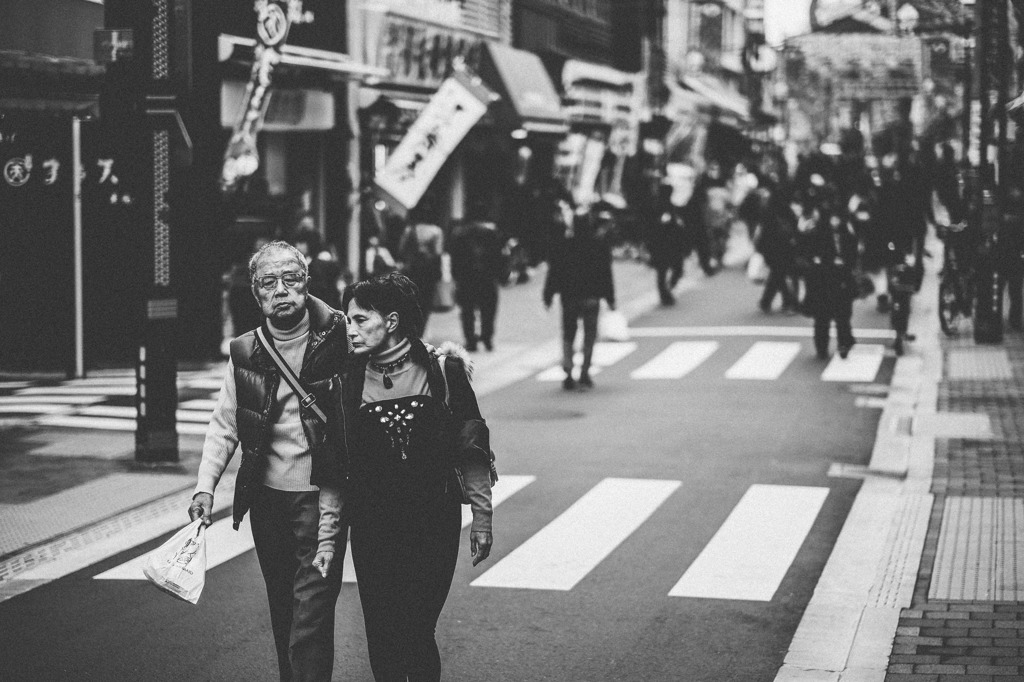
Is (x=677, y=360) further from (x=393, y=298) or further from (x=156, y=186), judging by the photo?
(x=393, y=298)

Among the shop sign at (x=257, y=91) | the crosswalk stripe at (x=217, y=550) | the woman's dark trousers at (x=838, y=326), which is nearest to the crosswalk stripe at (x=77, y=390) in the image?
the shop sign at (x=257, y=91)

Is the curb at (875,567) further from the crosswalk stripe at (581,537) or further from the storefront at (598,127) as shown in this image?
the storefront at (598,127)

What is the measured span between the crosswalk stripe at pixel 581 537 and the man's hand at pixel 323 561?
9.58 ft

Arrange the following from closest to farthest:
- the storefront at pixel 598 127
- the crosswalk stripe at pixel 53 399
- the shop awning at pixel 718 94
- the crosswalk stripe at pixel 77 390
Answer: the crosswalk stripe at pixel 53 399, the crosswalk stripe at pixel 77 390, the storefront at pixel 598 127, the shop awning at pixel 718 94

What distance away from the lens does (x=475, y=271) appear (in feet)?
60.2

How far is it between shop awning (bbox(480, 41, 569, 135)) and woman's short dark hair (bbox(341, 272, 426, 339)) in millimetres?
25129

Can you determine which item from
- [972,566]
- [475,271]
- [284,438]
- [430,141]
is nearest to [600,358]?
[475,271]

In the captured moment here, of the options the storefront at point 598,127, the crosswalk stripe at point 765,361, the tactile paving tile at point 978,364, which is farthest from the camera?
the storefront at point 598,127

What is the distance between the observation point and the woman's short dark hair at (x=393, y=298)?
17.1ft

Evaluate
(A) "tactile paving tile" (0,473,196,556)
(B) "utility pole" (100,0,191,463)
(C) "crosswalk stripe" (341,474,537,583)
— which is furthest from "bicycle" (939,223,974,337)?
(A) "tactile paving tile" (0,473,196,556)

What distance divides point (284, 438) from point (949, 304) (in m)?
15.6

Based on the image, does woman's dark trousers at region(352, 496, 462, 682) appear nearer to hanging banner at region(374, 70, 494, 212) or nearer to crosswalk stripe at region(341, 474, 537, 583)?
crosswalk stripe at region(341, 474, 537, 583)

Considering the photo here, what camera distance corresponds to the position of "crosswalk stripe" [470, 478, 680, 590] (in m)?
8.32

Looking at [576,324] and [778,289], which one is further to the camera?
[778,289]
